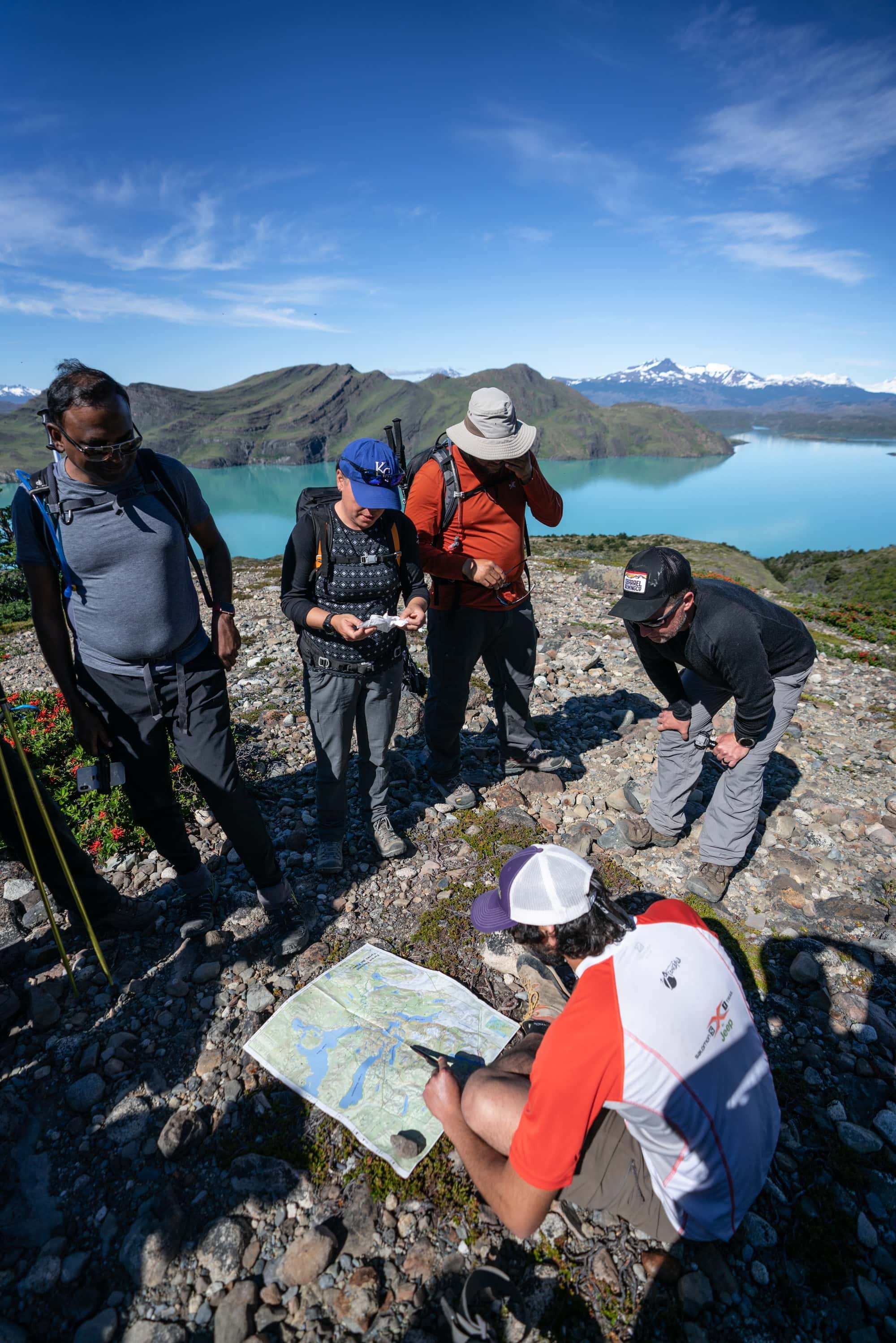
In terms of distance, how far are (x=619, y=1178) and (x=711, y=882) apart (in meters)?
2.65

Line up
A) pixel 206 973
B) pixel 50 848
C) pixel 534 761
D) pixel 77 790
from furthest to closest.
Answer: pixel 534 761, pixel 77 790, pixel 206 973, pixel 50 848

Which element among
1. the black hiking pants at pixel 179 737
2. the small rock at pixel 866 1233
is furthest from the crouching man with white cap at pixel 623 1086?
the black hiking pants at pixel 179 737

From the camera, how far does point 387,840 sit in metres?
4.95

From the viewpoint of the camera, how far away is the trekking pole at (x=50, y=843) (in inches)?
134

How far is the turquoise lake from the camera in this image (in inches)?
2724

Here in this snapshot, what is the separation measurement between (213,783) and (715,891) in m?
3.81

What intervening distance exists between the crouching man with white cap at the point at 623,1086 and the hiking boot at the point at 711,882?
2375 millimetres

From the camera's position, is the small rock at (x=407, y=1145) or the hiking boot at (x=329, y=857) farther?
the hiking boot at (x=329, y=857)

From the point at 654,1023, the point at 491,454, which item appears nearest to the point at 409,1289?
the point at 654,1023

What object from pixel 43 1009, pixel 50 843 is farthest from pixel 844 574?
pixel 43 1009

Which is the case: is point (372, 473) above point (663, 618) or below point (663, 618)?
above

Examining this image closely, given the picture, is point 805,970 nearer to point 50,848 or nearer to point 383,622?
point 383,622

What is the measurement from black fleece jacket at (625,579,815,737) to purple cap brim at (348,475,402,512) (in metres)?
1.71

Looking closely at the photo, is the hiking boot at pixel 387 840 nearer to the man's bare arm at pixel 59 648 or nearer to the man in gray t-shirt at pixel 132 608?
the man in gray t-shirt at pixel 132 608
